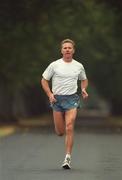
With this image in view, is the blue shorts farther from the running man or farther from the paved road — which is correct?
the paved road

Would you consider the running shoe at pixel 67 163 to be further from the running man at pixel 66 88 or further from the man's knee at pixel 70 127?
the man's knee at pixel 70 127

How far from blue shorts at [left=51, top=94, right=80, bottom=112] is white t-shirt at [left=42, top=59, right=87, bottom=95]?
0.08m

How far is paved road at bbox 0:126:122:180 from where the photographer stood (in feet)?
44.9

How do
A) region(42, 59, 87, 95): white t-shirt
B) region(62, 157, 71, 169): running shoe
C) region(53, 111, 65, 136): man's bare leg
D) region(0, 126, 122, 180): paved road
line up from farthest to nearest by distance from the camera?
region(53, 111, 65, 136): man's bare leg, region(42, 59, 87, 95): white t-shirt, region(62, 157, 71, 169): running shoe, region(0, 126, 122, 180): paved road

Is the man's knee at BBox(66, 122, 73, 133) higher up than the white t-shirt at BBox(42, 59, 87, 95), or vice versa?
the white t-shirt at BBox(42, 59, 87, 95)

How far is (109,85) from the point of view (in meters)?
69.1

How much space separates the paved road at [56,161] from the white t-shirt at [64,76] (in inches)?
53.0

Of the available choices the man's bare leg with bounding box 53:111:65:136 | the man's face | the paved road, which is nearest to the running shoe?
the paved road

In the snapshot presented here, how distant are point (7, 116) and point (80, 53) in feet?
19.7

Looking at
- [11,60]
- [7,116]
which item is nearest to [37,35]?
[11,60]

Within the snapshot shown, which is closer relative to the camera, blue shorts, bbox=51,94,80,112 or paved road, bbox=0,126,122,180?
paved road, bbox=0,126,122,180

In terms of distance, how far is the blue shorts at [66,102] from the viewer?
48.8ft

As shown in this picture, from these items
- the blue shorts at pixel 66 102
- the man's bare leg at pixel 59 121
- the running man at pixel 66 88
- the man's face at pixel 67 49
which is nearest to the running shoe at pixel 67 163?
the running man at pixel 66 88

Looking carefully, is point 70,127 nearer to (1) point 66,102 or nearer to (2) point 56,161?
(1) point 66,102
